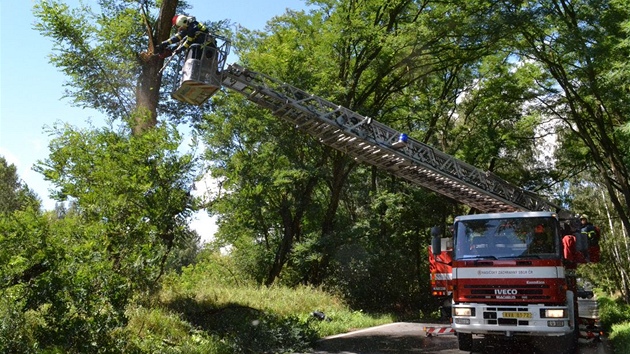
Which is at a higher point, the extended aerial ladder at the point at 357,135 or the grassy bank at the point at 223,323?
the extended aerial ladder at the point at 357,135

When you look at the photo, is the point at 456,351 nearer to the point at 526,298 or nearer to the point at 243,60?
the point at 526,298

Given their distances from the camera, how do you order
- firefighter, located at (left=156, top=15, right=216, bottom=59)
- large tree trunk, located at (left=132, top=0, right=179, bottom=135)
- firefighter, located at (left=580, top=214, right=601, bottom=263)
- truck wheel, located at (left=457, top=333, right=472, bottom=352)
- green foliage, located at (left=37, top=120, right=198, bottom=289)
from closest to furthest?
green foliage, located at (left=37, top=120, right=198, bottom=289) < firefighter, located at (left=156, top=15, right=216, bottom=59) < firefighter, located at (left=580, top=214, right=601, bottom=263) < truck wheel, located at (left=457, top=333, right=472, bottom=352) < large tree trunk, located at (left=132, top=0, right=179, bottom=135)

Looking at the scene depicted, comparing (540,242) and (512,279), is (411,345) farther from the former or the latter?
(540,242)

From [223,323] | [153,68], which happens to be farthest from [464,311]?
[153,68]

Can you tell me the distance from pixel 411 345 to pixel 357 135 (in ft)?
16.8

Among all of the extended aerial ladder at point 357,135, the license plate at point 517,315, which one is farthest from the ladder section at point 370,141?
the license plate at point 517,315

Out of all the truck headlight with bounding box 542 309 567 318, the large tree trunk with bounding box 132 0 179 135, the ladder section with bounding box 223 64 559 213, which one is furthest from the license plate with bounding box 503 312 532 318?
the large tree trunk with bounding box 132 0 179 135

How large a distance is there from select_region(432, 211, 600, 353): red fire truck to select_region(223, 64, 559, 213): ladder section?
2.76 m

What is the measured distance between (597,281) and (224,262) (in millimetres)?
42026

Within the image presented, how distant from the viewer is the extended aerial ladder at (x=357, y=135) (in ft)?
33.5

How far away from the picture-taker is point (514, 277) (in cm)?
966

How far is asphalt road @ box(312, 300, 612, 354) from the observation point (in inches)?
434

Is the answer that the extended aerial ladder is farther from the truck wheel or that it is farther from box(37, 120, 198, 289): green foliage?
the truck wheel

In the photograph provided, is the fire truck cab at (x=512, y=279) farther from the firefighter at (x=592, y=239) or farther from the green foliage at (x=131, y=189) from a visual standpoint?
the green foliage at (x=131, y=189)
